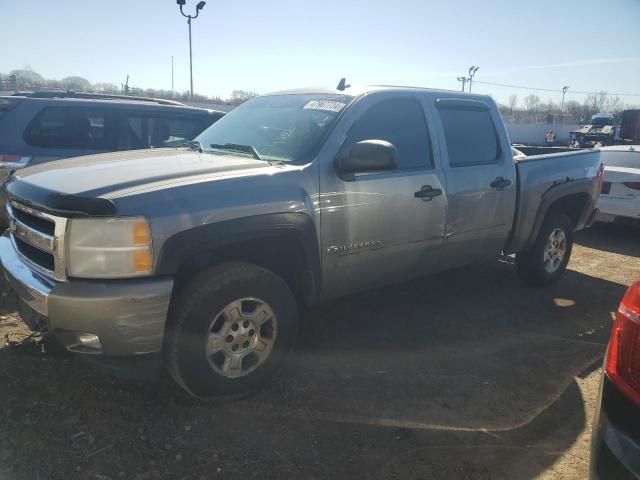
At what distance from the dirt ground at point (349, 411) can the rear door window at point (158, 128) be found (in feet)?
8.91

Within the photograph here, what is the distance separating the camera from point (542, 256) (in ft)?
17.5

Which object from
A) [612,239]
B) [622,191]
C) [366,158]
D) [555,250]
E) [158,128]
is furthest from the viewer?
[612,239]

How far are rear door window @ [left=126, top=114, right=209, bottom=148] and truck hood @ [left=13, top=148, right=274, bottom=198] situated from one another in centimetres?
251

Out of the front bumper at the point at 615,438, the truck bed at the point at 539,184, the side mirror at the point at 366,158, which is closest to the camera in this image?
the front bumper at the point at 615,438

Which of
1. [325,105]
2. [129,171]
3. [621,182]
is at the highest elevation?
[325,105]

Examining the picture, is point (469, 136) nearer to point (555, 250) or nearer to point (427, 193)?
point (427, 193)

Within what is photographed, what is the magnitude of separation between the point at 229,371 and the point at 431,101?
8.73ft

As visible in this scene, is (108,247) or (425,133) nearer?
(108,247)

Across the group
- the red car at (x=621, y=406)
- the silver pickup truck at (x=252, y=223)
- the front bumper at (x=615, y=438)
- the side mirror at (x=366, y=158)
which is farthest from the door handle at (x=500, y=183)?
the front bumper at (x=615, y=438)

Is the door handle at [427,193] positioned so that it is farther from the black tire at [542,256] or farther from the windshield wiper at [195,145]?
the black tire at [542,256]

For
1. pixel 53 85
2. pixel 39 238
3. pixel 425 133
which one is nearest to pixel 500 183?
pixel 425 133

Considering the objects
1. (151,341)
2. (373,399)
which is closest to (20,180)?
(151,341)

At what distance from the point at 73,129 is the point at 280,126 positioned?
3141 millimetres

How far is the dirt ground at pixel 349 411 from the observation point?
2.56 metres
